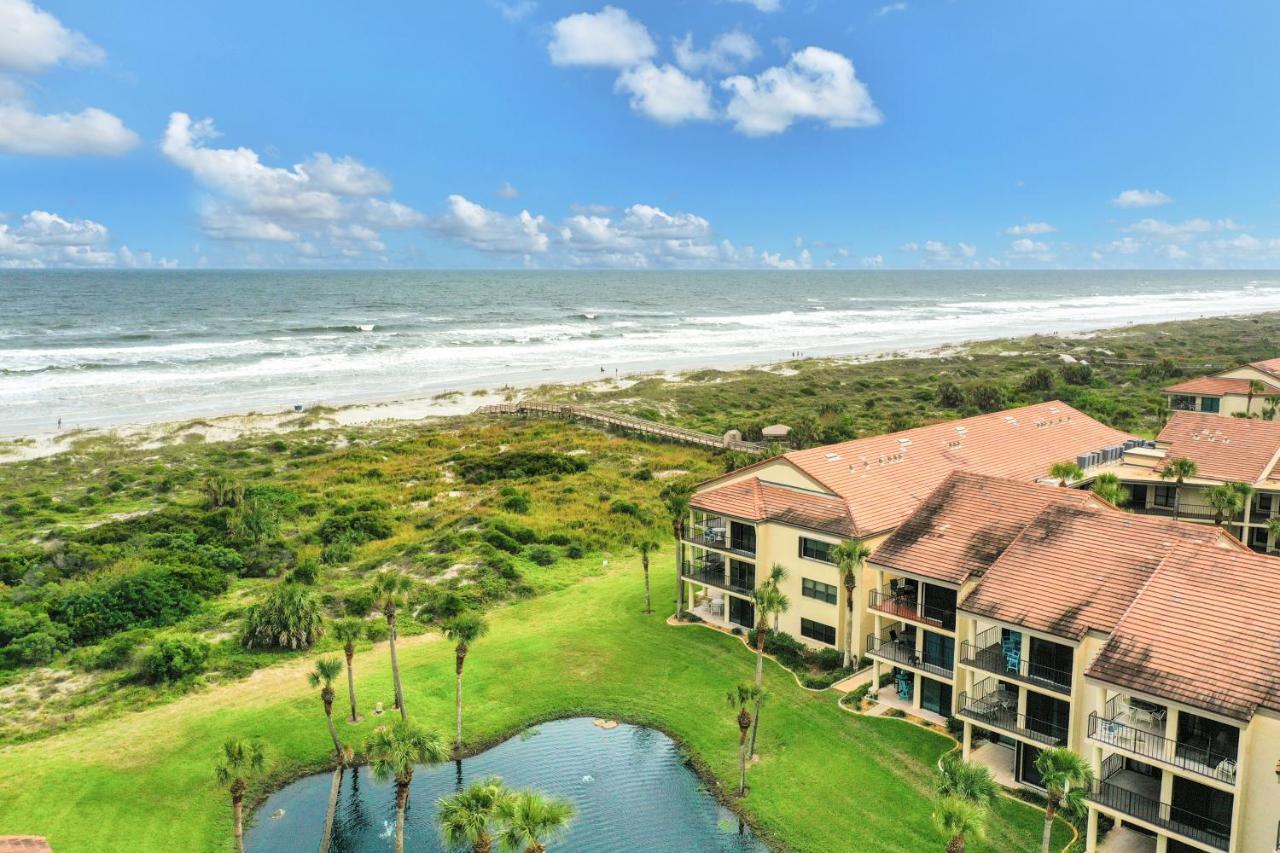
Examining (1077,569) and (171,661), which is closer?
(1077,569)

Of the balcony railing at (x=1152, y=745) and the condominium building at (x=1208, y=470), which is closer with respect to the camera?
the balcony railing at (x=1152, y=745)

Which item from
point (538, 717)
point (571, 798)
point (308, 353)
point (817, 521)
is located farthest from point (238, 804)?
point (308, 353)

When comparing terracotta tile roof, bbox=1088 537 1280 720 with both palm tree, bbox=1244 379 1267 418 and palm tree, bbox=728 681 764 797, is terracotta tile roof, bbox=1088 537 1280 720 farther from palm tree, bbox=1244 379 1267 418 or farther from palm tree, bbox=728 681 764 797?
palm tree, bbox=1244 379 1267 418

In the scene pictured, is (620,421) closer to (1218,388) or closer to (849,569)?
(1218,388)

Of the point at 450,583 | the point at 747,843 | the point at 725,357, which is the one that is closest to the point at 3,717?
the point at 450,583

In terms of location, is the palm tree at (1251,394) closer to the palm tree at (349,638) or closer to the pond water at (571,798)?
the pond water at (571,798)

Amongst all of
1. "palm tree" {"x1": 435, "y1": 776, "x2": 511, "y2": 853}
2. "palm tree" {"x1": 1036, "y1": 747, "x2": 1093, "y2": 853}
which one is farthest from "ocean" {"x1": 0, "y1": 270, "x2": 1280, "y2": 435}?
"palm tree" {"x1": 1036, "y1": 747, "x2": 1093, "y2": 853}

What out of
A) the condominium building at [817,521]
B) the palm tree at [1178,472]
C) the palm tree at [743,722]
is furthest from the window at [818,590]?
the palm tree at [1178,472]
